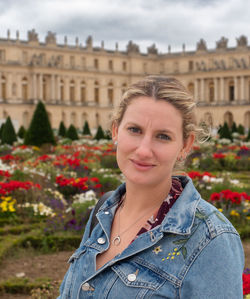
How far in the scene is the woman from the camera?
6.27ft

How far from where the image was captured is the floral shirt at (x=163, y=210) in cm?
221

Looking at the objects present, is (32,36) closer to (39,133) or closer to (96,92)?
(96,92)

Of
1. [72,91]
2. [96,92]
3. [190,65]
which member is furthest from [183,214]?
[190,65]

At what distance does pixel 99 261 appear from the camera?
90.4 inches

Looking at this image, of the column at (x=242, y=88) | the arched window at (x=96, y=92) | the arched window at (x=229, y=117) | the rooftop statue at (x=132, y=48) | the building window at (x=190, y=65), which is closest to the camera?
the column at (x=242, y=88)

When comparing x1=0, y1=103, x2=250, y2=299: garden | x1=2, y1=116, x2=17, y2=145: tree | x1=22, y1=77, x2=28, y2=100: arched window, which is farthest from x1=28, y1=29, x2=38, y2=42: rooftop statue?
x1=0, y1=103, x2=250, y2=299: garden

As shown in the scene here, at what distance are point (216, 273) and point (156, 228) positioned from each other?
358 millimetres

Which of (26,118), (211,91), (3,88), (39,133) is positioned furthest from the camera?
(211,91)

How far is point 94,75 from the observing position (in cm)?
6353

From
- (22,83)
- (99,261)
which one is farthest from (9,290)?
(22,83)

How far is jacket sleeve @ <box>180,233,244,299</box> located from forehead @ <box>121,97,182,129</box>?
0.62 meters

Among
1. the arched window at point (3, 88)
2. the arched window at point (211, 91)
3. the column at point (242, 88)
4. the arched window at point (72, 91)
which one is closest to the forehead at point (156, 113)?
the arched window at point (3, 88)

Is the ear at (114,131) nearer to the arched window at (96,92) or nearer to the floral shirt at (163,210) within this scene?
the floral shirt at (163,210)

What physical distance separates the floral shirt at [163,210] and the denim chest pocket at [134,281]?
7.6 inches
